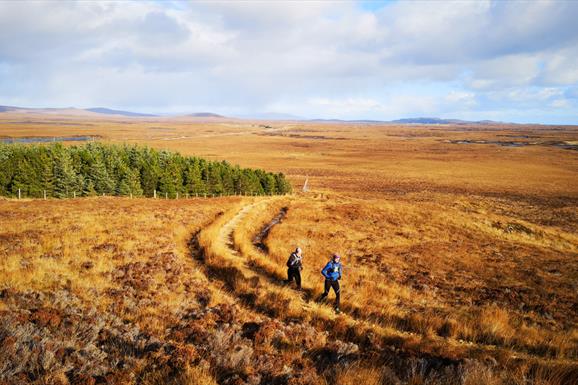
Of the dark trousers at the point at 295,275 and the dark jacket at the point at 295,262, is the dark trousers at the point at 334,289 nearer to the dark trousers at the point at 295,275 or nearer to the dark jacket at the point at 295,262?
the dark trousers at the point at 295,275

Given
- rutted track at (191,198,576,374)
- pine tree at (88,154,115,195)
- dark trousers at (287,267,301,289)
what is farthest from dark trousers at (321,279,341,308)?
pine tree at (88,154,115,195)

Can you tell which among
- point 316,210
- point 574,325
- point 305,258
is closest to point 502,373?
point 574,325

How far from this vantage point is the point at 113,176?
53219 millimetres

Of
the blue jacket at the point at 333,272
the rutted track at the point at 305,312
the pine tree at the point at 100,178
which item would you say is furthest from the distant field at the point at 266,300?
the pine tree at the point at 100,178

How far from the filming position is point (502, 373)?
661 cm

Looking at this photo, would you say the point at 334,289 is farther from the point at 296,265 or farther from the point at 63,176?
the point at 63,176

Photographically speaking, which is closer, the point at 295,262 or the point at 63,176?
the point at 295,262

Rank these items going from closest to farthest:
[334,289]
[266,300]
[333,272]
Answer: [266,300], [334,289], [333,272]

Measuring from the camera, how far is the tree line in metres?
47.9

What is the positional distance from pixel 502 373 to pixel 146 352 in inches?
282

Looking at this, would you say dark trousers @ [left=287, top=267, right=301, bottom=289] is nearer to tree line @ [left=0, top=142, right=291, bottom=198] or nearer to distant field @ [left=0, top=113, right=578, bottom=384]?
→ distant field @ [left=0, top=113, right=578, bottom=384]

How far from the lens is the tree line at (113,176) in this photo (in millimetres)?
47938

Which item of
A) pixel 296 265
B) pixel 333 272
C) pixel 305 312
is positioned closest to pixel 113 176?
pixel 296 265

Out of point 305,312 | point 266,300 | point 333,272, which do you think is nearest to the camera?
point 305,312
